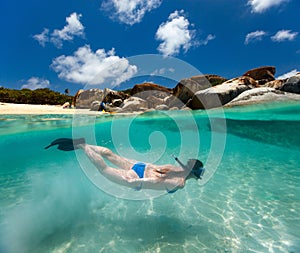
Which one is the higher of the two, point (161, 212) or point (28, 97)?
point (28, 97)

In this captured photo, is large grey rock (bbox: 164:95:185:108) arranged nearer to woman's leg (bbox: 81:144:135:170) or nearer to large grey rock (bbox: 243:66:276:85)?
large grey rock (bbox: 243:66:276:85)

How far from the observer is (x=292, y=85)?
24641mm

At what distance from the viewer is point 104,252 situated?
301 cm

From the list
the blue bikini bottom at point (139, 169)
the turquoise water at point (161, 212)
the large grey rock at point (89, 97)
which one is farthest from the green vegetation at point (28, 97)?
the blue bikini bottom at point (139, 169)

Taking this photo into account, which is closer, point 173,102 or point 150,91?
point 173,102

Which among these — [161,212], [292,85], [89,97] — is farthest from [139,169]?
Result: [89,97]

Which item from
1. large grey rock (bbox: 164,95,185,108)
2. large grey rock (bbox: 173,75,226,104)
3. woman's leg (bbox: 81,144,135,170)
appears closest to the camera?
woman's leg (bbox: 81,144,135,170)

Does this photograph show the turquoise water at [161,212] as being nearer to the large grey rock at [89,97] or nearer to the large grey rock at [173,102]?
the large grey rock at [173,102]

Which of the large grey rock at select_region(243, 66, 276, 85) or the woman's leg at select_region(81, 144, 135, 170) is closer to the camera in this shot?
the woman's leg at select_region(81, 144, 135, 170)

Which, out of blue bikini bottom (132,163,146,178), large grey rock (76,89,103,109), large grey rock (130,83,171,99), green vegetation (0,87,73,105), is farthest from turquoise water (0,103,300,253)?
green vegetation (0,87,73,105)

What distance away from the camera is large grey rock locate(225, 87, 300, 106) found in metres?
24.4

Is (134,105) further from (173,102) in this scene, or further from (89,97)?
(89,97)

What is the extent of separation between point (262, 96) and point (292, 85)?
4186mm

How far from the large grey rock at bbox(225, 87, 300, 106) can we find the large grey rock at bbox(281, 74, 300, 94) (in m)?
0.98
